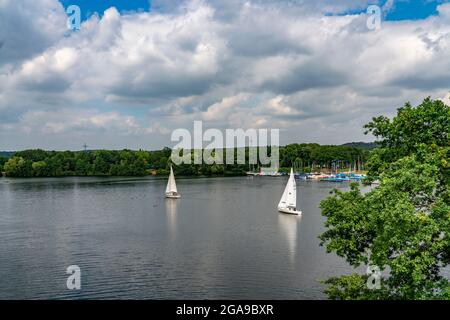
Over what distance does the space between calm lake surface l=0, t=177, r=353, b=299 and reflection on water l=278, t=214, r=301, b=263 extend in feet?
0.43

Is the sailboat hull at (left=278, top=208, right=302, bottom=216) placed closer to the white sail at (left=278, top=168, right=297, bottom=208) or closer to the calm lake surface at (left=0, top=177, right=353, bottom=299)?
the white sail at (left=278, top=168, right=297, bottom=208)

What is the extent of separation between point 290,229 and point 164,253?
2252 cm

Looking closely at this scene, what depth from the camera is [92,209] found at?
93.1 metres

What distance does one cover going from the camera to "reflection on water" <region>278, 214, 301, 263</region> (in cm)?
5316

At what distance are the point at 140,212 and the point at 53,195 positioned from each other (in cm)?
4722

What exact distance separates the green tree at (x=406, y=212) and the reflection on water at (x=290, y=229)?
74.2 feet

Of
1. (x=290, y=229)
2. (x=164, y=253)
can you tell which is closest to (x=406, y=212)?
(x=164, y=253)

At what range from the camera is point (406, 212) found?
19.7 meters

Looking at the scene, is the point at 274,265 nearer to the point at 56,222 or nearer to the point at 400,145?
the point at 400,145

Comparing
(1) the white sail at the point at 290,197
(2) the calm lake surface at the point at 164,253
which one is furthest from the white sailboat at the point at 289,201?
(2) the calm lake surface at the point at 164,253
